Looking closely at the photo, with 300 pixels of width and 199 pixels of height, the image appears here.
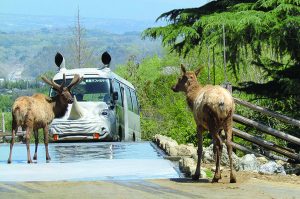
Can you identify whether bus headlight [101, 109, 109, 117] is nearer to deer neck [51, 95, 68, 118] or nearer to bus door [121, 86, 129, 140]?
bus door [121, 86, 129, 140]

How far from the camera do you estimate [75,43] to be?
71.8 m

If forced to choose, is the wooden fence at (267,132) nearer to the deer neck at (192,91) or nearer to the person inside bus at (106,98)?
the deer neck at (192,91)

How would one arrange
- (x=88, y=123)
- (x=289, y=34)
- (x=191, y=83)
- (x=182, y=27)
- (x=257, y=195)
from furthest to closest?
(x=88, y=123)
(x=182, y=27)
(x=289, y=34)
(x=191, y=83)
(x=257, y=195)

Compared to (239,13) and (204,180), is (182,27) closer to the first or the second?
(239,13)

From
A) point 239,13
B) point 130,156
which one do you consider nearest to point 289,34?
point 239,13

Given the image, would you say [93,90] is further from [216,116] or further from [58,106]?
[216,116]

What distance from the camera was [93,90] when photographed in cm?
2847

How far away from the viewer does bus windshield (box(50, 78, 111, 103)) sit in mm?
28375

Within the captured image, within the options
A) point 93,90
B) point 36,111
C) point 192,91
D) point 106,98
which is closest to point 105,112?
point 106,98

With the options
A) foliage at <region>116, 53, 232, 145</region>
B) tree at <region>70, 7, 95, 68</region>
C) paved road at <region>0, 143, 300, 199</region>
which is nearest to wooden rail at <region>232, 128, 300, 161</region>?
paved road at <region>0, 143, 300, 199</region>

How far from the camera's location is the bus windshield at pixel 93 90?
28.4 m

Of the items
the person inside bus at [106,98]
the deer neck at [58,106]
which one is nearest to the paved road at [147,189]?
the deer neck at [58,106]

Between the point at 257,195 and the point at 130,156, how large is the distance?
279 inches

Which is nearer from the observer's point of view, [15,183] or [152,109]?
[15,183]
